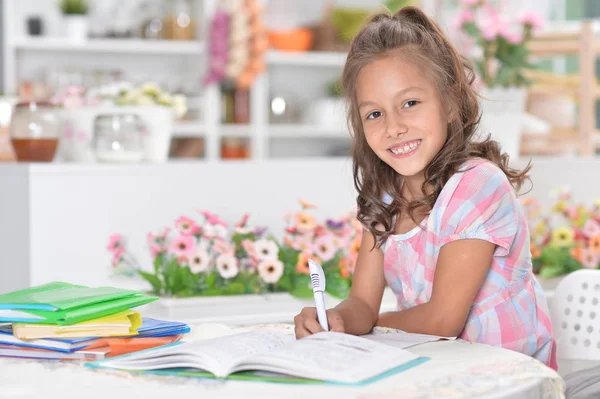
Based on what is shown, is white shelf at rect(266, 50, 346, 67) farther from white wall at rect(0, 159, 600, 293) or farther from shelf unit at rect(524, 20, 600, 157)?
white wall at rect(0, 159, 600, 293)

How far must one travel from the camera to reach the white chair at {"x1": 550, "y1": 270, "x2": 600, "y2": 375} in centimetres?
176

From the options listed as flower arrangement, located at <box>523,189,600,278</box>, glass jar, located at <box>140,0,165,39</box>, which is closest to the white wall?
flower arrangement, located at <box>523,189,600,278</box>

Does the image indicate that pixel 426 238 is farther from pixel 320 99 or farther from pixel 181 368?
pixel 320 99

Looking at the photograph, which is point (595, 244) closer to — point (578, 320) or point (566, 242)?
point (566, 242)

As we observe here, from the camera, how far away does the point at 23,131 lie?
2.53 metres

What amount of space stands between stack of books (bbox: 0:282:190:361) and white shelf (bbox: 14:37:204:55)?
12.6 feet

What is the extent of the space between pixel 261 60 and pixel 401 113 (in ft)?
12.4

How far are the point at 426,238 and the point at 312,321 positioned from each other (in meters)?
0.33

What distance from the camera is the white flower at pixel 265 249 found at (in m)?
2.27

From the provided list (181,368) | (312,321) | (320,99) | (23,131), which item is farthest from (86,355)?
(320,99)

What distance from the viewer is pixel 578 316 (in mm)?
1774

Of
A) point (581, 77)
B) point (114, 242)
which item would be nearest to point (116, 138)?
point (114, 242)

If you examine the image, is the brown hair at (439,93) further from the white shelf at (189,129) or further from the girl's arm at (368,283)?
the white shelf at (189,129)

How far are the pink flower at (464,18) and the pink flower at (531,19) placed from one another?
163mm
